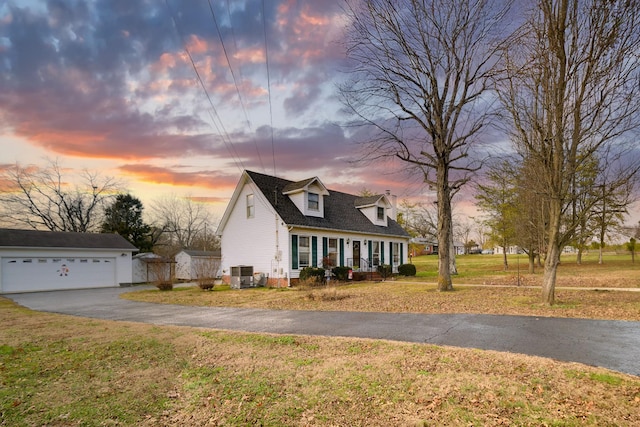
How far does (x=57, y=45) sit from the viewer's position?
12953mm

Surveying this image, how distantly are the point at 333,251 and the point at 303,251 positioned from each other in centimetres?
267

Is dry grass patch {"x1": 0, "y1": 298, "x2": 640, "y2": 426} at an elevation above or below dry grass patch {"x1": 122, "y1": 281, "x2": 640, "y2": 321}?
above

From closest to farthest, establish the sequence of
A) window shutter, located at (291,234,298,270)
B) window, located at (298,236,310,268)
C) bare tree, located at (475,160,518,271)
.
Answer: window shutter, located at (291,234,298,270), window, located at (298,236,310,268), bare tree, located at (475,160,518,271)

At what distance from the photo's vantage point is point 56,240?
25125 mm

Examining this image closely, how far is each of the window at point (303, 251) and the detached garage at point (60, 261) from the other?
15.2 m

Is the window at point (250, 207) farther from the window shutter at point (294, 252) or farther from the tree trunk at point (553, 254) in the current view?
the tree trunk at point (553, 254)

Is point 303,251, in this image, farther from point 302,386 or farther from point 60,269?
point 60,269

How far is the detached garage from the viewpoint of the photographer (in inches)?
883

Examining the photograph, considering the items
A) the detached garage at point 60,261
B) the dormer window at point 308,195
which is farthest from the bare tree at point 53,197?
the dormer window at point 308,195

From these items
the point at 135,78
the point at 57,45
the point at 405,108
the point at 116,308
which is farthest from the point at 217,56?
the point at 116,308

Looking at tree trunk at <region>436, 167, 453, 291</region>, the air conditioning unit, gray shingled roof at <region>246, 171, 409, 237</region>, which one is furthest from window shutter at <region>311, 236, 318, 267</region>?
tree trunk at <region>436, 167, 453, 291</region>

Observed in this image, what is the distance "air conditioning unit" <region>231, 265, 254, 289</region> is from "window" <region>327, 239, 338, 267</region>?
4.89 m

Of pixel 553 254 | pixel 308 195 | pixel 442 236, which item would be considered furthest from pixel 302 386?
pixel 308 195

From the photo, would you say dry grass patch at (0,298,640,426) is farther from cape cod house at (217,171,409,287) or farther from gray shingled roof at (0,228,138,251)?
gray shingled roof at (0,228,138,251)
